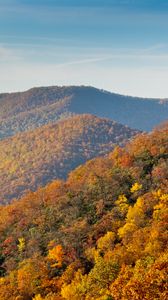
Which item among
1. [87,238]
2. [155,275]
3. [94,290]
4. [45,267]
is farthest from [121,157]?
[155,275]

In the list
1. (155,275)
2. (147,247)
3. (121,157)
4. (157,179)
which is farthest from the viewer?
(121,157)

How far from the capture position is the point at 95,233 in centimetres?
12850

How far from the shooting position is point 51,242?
131m

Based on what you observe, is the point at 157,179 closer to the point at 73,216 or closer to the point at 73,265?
the point at 73,216

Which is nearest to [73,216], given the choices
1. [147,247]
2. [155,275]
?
[147,247]

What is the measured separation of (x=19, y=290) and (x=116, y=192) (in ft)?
150

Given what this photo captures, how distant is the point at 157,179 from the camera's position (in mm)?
142375

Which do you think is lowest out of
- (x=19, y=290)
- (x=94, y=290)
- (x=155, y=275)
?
(x=19, y=290)

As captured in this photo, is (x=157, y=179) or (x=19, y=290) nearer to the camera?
(x=19, y=290)

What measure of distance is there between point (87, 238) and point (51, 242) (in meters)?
8.98

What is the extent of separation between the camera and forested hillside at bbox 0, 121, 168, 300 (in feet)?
301

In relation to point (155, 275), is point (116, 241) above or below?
below

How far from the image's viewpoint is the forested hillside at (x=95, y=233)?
3607 inches

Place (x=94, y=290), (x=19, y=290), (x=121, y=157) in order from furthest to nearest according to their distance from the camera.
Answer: (x=121, y=157)
(x=19, y=290)
(x=94, y=290)
